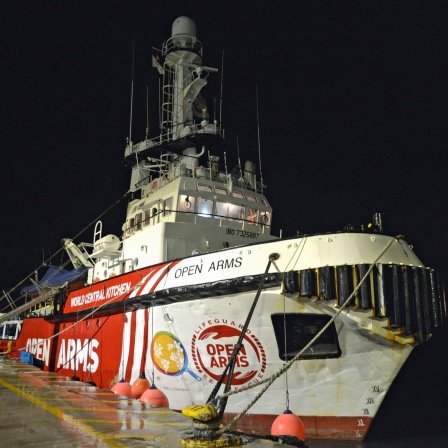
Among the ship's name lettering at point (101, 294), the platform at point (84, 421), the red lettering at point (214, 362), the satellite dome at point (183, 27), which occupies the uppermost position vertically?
the satellite dome at point (183, 27)

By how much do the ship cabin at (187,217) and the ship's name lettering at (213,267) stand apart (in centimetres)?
174

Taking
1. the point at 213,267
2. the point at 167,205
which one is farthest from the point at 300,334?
the point at 167,205

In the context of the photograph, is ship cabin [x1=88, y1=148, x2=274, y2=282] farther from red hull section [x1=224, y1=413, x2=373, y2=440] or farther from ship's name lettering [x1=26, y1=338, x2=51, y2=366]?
red hull section [x1=224, y1=413, x2=373, y2=440]

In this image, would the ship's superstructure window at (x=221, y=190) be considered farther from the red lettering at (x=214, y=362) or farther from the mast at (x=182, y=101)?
the red lettering at (x=214, y=362)

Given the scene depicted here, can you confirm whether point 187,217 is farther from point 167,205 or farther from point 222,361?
point 222,361

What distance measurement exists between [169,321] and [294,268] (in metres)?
2.89

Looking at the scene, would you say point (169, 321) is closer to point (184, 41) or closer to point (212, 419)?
point (212, 419)

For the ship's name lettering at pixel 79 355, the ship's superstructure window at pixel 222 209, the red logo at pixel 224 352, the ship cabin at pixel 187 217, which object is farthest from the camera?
the ship's superstructure window at pixel 222 209

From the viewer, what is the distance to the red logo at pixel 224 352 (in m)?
7.67

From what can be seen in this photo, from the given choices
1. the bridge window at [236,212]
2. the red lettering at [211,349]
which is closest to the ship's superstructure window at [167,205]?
the bridge window at [236,212]

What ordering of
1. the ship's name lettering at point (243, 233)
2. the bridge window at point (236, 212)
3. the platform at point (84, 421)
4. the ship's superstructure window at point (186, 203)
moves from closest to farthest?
1. the platform at point (84, 421)
2. the ship's name lettering at point (243, 233)
3. the ship's superstructure window at point (186, 203)
4. the bridge window at point (236, 212)

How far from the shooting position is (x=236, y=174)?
46.8 feet

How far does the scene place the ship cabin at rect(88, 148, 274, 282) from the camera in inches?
435

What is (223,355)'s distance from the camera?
7902mm
